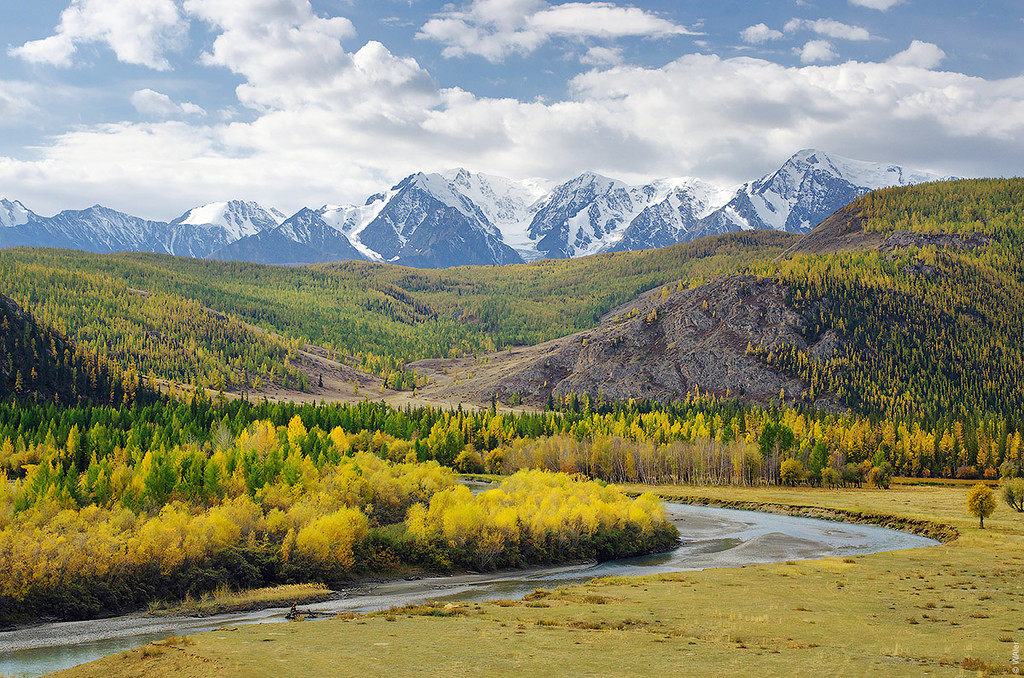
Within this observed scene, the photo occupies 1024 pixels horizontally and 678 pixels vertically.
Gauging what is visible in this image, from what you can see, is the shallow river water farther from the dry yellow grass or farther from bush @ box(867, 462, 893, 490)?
bush @ box(867, 462, 893, 490)

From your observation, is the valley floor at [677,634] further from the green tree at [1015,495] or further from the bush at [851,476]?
the bush at [851,476]

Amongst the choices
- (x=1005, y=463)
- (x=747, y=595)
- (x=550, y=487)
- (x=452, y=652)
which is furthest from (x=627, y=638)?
(x=1005, y=463)

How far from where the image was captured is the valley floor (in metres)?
48.2

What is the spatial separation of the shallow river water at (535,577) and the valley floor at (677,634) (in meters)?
8.36

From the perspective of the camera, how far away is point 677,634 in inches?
2285

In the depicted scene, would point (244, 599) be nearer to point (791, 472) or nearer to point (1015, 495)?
point (1015, 495)

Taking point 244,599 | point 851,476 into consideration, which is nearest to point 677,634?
point 244,599

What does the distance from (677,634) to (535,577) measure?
130 ft

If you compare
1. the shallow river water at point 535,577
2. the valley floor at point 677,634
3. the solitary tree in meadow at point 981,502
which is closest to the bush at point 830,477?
the shallow river water at point 535,577

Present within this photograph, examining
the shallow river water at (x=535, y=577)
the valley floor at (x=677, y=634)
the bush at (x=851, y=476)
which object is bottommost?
the bush at (x=851, y=476)

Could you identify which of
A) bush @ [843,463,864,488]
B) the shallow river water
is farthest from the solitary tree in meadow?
bush @ [843,463,864,488]

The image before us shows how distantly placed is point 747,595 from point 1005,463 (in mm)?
151056

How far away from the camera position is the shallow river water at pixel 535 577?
205ft

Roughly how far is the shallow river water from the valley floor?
27.4 feet
